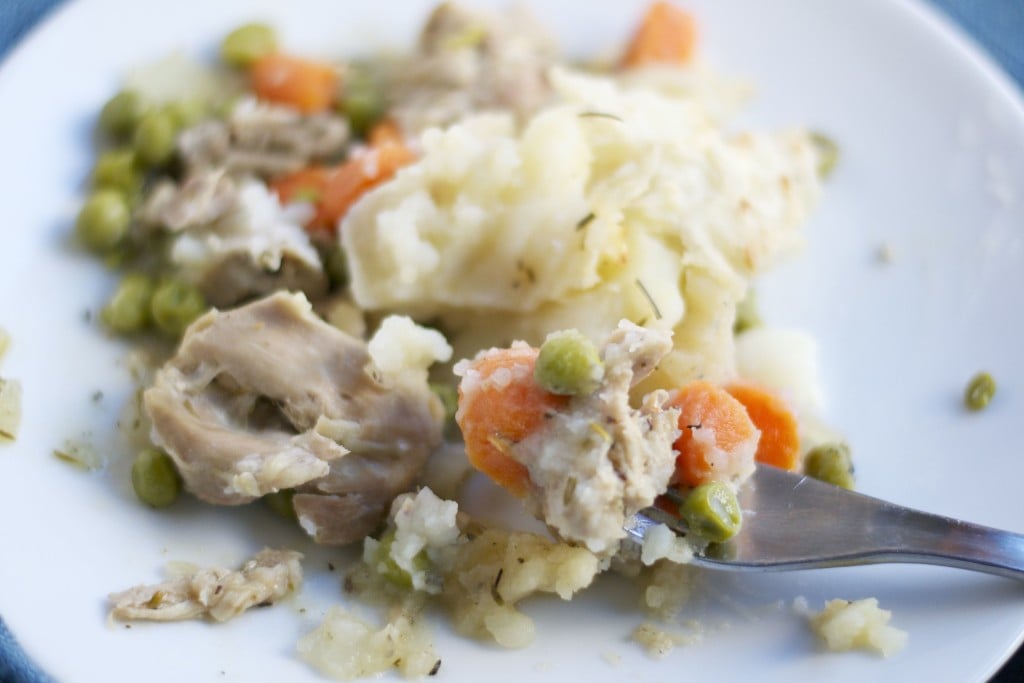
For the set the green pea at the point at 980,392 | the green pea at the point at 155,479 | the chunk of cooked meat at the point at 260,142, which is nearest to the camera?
the green pea at the point at 155,479

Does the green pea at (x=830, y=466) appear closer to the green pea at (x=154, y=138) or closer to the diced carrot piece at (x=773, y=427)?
the diced carrot piece at (x=773, y=427)

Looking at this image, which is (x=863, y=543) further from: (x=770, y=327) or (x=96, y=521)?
(x=96, y=521)

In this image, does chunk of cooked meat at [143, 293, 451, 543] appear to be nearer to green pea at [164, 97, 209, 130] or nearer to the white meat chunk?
the white meat chunk

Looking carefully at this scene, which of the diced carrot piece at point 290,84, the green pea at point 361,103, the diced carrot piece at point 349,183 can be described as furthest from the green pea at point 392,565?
the diced carrot piece at point 290,84

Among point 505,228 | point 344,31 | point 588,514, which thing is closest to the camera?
point 588,514

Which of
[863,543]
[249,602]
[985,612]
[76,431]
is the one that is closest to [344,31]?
[76,431]

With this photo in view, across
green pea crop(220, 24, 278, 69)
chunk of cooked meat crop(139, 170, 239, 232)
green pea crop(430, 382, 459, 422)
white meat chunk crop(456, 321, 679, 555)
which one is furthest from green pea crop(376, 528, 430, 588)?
green pea crop(220, 24, 278, 69)

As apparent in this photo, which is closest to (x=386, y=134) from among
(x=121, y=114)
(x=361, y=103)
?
(x=361, y=103)

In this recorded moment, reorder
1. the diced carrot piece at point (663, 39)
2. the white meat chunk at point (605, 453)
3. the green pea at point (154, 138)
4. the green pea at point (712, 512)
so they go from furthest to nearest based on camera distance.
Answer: the diced carrot piece at point (663, 39)
the green pea at point (154, 138)
the green pea at point (712, 512)
the white meat chunk at point (605, 453)
